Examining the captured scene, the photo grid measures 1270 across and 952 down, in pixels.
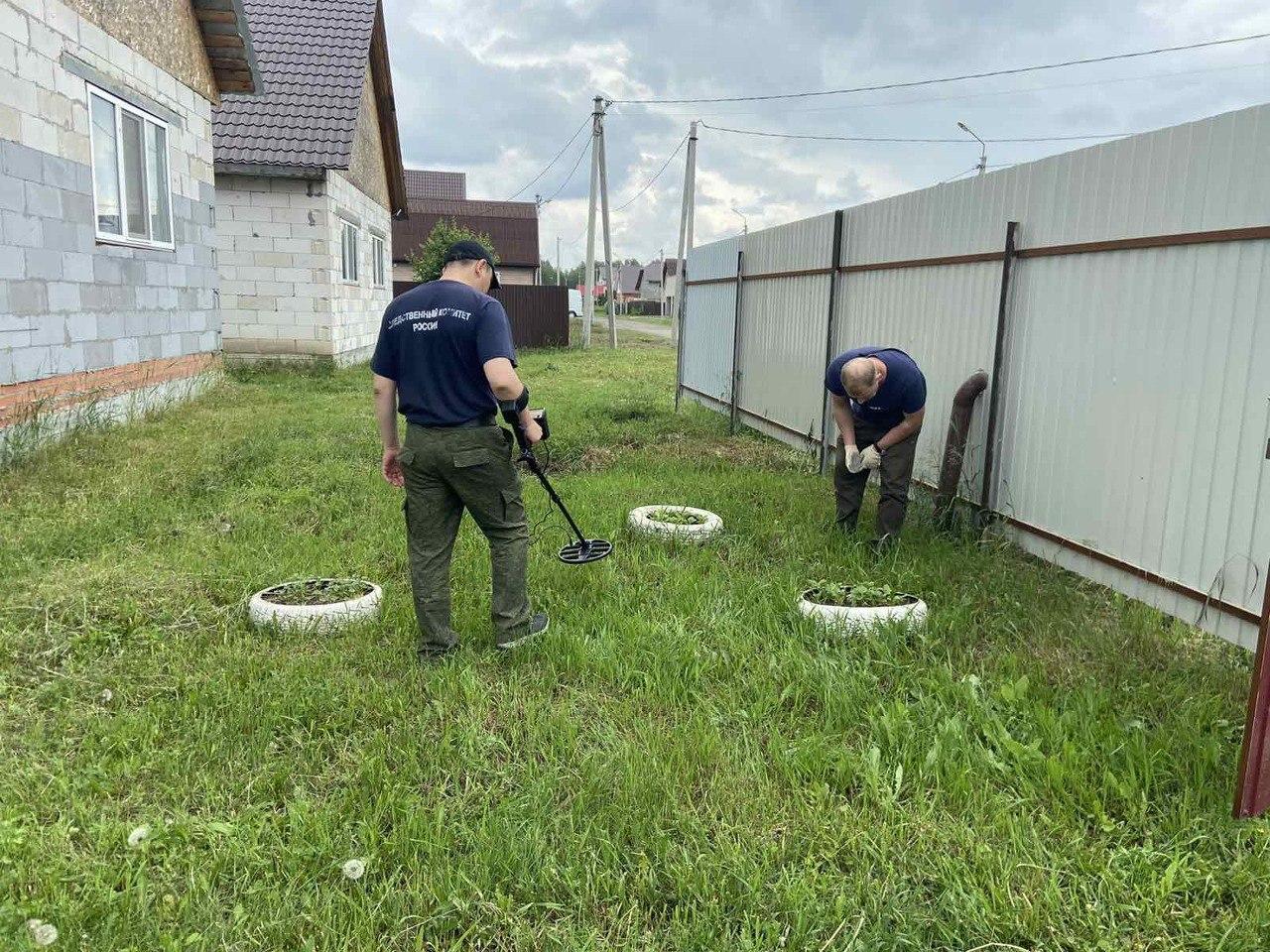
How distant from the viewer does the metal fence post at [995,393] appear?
17.2ft

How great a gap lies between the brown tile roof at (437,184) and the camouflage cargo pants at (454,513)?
54.0 meters

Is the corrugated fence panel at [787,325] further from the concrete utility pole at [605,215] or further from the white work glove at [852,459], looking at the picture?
Answer: the concrete utility pole at [605,215]

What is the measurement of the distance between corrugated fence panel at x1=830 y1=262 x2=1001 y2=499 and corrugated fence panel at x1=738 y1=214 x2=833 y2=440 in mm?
901

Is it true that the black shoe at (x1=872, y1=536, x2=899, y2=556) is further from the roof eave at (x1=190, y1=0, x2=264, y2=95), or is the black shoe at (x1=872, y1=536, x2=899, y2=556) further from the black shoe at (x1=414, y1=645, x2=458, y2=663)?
the roof eave at (x1=190, y1=0, x2=264, y2=95)

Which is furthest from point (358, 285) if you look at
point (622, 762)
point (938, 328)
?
point (622, 762)

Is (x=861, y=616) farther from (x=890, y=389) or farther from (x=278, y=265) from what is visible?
(x=278, y=265)

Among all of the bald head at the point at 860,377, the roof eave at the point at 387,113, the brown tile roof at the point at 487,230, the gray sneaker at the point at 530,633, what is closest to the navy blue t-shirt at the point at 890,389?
the bald head at the point at 860,377

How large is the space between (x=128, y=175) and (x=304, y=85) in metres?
7.29

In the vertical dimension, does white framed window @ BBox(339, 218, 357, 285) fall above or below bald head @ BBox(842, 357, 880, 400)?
above

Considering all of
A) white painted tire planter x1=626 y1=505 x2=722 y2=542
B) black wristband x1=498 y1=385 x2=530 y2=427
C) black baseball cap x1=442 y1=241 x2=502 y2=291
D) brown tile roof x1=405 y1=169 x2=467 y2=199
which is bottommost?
white painted tire planter x1=626 y1=505 x2=722 y2=542

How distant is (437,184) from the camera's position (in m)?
55.3

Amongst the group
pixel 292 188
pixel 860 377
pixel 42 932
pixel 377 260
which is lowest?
pixel 42 932

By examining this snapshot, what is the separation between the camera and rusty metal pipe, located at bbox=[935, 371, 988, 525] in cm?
550

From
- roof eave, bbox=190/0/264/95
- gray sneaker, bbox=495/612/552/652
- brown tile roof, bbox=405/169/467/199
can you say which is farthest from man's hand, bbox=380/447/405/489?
brown tile roof, bbox=405/169/467/199
